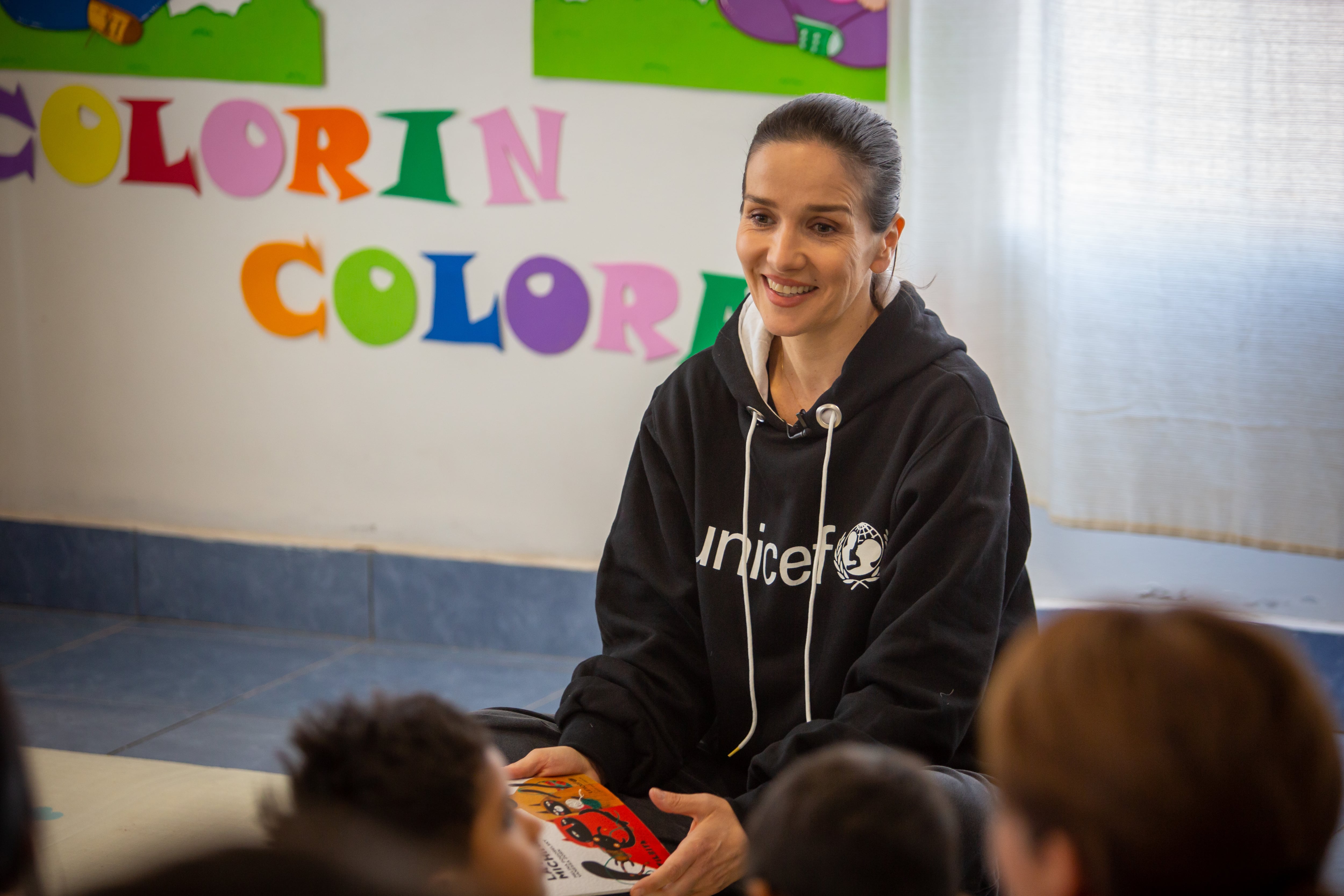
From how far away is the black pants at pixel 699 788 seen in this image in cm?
119

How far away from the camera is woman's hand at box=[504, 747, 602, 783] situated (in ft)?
4.44

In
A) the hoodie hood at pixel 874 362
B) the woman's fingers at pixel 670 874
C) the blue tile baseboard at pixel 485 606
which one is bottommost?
the blue tile baseboard at pixel 485 606

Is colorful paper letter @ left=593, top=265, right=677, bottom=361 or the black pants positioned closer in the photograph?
the black pants

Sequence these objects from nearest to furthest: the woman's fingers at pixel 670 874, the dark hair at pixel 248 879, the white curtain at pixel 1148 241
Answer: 1. the dark hair at pixel 248 879
2. the woman's fingers at pixel 670 874
3. the white curtain at pixel 1148 241

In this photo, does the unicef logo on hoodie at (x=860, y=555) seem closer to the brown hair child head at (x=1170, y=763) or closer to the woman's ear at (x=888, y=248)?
the woman's ear at (x=888, y=248)

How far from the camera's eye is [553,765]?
1.36m

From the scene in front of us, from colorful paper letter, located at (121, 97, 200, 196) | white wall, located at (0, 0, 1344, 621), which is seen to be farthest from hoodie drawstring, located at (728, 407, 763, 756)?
colorful paper letter, located at (121, 97, 200, 196)

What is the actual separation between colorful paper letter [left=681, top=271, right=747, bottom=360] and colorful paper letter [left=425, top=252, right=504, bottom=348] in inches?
17.6

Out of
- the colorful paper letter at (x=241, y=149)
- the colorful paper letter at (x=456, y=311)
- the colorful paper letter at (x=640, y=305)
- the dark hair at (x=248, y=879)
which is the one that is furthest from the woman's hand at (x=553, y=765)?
the colorful paper letter at (x=241, y=149)

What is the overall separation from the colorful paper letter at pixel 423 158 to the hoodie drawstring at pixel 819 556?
146 centimetres

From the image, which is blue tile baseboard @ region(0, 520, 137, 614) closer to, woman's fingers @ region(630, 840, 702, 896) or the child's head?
woman's fingers @ region(630, 840, 702, 896)

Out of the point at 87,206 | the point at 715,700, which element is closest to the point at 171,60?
the point at 87,206

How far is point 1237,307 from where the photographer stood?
2.11 metres

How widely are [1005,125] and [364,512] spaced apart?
1.61 meters
